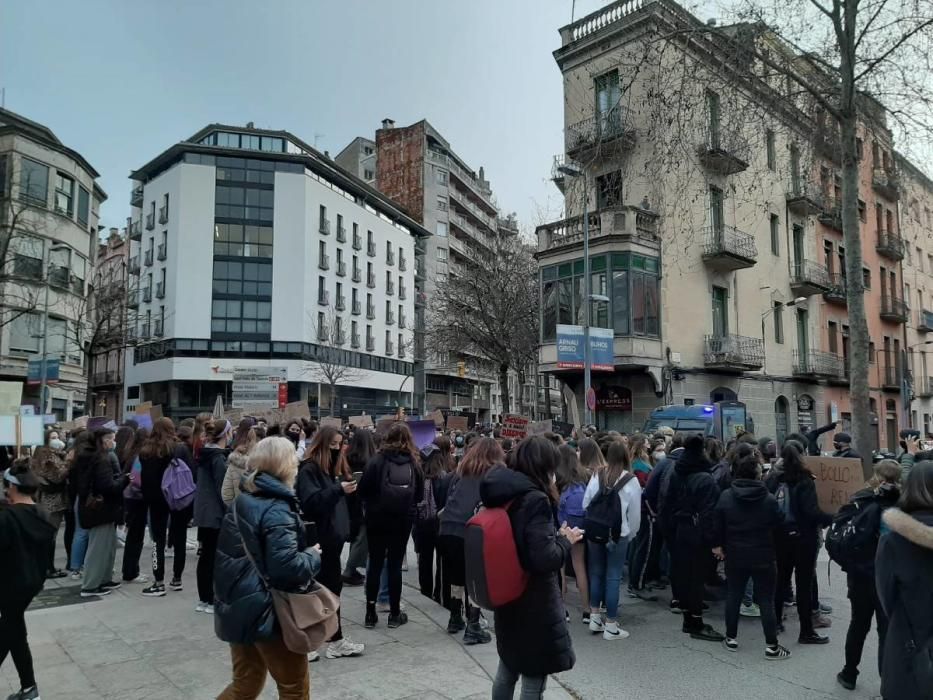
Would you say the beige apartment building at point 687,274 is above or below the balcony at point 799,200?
below

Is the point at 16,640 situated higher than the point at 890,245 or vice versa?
the point at 890,245

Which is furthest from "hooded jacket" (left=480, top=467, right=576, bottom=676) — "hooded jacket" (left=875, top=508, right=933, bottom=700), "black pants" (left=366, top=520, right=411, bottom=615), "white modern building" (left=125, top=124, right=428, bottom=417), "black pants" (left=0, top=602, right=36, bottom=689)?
"white modern building" (left=125, top=124, right=428, bottom=417)

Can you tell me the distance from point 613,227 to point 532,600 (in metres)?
21.5

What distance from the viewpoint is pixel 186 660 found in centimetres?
522

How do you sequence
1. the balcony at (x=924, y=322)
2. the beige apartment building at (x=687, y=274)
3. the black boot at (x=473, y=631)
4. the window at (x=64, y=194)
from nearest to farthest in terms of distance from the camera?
the black boot at (x=473, y=631) < the beige apartment building at (x=687, y=274) < the window at (x=64, y=194) < the balcony at (x=924, y=322)

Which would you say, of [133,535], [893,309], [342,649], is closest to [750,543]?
[342,649]

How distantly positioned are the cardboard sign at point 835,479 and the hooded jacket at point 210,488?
5800 mm

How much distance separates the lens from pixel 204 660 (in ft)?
17.1

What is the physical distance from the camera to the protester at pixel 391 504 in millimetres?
5949

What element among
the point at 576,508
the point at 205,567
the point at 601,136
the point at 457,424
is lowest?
the point at 205,567

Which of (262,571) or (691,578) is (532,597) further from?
(691,578)

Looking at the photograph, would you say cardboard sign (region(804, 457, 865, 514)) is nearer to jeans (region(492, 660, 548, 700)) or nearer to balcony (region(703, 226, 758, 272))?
jeans (region(492, 660, 548, 700))

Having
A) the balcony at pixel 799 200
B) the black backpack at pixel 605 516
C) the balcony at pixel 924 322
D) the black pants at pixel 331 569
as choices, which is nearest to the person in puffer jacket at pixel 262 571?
the black pants at pixel 331 569

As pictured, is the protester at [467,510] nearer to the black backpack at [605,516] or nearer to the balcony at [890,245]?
the black backpack at [605,516]
